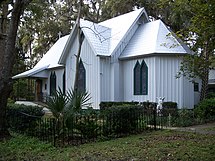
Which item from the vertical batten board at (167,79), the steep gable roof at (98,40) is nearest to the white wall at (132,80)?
the vertical batten board at (167,79)

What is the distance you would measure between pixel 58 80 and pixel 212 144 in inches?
895

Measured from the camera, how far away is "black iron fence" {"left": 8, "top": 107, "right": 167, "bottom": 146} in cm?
1077

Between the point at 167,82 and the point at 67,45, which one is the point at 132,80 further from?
the point at 67,45

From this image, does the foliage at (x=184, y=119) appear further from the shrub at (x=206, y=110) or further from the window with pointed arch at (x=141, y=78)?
the window with pointed arch at (x=141, y=78)

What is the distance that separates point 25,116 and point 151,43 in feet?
41.3

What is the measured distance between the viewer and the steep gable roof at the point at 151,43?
2123cm

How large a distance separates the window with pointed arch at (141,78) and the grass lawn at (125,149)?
34.8 feet

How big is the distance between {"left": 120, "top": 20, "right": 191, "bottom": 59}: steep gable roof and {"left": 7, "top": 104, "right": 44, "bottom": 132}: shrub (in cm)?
1118

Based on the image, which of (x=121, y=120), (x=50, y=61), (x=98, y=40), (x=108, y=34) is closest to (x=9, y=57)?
(x=121, y=120)

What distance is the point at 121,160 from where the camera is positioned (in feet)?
25.6

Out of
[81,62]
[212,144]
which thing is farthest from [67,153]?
[81,62]

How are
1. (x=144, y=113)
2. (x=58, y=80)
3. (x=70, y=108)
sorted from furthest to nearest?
(x=58, y=80), (x=144, y=113), (x=70, y=108)

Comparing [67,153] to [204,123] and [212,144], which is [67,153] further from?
[204,123]

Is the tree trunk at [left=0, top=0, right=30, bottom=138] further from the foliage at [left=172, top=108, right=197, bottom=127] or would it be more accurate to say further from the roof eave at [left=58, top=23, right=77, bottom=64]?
the roof eave at [left=58, top=23, right=77, bottom=64]
